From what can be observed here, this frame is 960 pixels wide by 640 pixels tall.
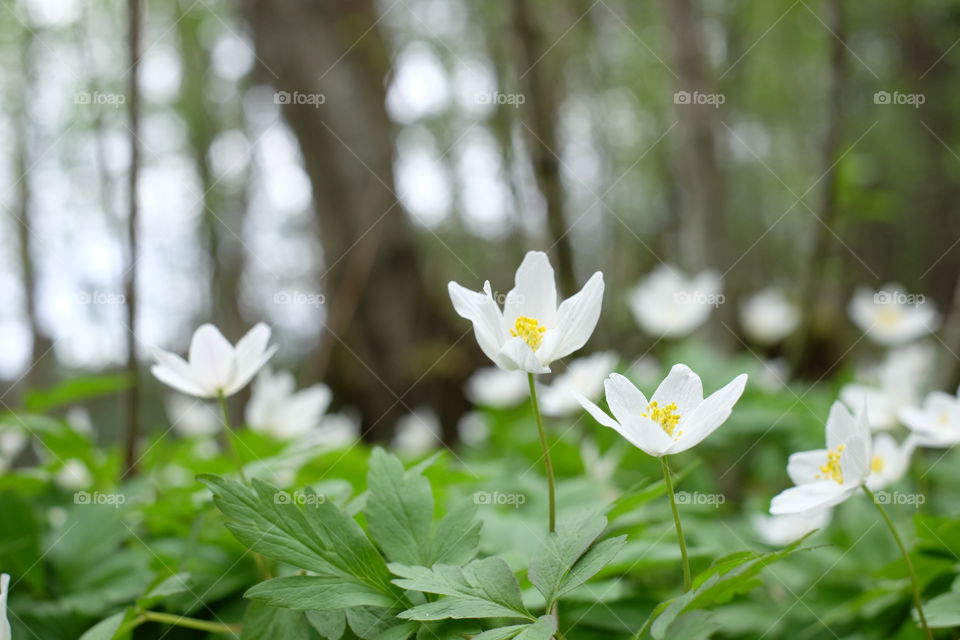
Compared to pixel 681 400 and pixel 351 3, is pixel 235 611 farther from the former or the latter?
pixel 351 3

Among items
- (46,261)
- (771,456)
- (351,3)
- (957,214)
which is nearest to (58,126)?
(46,261)

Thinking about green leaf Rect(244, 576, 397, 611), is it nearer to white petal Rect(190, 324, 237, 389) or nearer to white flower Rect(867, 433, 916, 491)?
white petal Rect(190, 324, 237, 389)

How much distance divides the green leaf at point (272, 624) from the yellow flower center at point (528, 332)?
0.50 meters

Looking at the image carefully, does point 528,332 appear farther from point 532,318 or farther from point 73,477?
point 73,477

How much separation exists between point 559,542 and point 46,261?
7.54 meters

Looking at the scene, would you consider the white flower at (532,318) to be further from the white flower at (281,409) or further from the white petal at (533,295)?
the white flower at (281,409)

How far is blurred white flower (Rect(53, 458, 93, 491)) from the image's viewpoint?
6.18 feet

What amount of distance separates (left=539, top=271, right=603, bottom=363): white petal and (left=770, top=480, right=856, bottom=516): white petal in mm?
359

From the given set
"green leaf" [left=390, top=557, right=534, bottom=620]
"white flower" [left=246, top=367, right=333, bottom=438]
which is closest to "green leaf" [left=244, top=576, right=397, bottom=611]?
"green leaf" [left=390, top=557, right=534, bottom=620]

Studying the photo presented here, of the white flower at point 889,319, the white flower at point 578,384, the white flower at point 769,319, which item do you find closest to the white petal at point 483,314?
the white flower at point 578,384

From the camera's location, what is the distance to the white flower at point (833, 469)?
42.1 inches

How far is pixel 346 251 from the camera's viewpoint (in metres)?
4.92

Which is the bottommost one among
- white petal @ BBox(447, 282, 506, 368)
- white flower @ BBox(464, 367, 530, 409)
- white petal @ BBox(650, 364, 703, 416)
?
white flower @ BBox(464, 367, 530, 409)

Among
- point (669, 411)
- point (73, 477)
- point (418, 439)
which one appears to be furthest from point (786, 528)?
point (418, 439)
